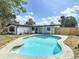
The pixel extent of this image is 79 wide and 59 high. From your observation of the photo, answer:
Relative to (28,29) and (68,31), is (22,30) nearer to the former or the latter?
(28,29)

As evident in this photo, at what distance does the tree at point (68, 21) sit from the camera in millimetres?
49206

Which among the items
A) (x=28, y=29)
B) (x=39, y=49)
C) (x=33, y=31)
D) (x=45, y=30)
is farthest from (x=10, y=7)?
(x=33, y=31)

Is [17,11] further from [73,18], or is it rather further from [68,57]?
[73,18]

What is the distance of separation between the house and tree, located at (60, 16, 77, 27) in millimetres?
11135

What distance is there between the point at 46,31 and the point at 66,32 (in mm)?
6170

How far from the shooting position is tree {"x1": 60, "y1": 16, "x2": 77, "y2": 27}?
4921cm

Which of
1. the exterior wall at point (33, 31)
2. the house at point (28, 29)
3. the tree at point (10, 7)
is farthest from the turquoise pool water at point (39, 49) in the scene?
the exterior wall at point (33, 31)

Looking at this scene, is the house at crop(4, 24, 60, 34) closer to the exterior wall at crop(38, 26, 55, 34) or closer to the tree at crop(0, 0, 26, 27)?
the exterior wall at crop(38, 26, 55, 34)

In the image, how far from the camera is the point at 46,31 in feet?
130

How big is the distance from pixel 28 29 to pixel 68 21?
661 inches

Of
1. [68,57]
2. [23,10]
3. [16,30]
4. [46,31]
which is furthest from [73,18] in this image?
[68,57]

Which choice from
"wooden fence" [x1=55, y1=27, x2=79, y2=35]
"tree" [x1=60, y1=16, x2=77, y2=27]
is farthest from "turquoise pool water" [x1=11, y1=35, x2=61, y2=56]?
"tree" [x1=60, y1=16, x2=77, y2=27]

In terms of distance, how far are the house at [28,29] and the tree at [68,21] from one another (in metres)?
11.1

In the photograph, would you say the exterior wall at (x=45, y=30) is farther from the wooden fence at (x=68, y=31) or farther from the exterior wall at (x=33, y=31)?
the wooden fence at (x=68, y=31)
